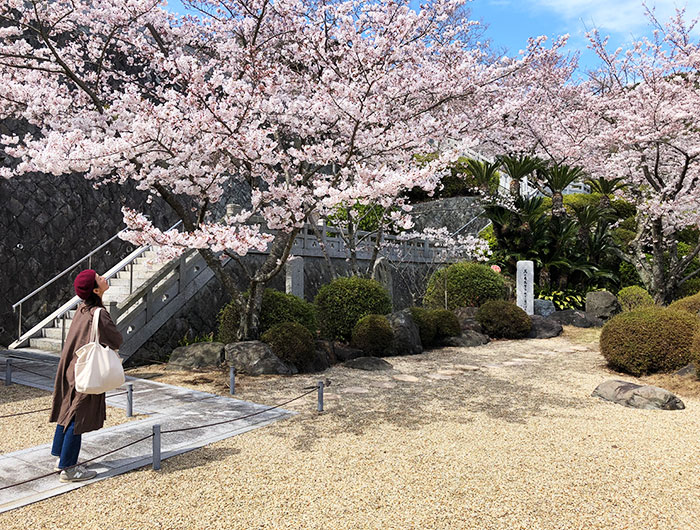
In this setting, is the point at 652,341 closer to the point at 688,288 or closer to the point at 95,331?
the point at 95,331

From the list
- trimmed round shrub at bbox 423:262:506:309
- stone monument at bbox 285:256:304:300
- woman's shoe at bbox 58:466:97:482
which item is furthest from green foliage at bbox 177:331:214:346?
trimmed round shrub at bbox 423:262:506:309

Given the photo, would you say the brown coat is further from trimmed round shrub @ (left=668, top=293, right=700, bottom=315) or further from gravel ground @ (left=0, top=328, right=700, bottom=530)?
trimmed round shrub @ (left=668, top=293, right=700, bottom=315)

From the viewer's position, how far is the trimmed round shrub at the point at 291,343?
884 centimetres

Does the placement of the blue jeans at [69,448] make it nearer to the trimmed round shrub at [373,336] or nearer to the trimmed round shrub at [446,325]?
the trimmed round shrub at [373,336]

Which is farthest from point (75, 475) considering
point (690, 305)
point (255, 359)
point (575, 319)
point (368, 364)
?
point (575, 319)

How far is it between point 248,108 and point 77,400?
4549mm

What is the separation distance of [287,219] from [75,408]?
451cm

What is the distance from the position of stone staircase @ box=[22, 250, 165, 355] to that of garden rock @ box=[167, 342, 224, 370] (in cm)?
161

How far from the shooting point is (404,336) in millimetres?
11320

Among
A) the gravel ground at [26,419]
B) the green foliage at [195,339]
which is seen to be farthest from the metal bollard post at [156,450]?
the green foliage at [195,339]

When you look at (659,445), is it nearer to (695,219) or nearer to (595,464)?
(595,464)

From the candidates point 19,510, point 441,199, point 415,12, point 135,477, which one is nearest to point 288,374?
point 135,477

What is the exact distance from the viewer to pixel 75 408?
4.10 m

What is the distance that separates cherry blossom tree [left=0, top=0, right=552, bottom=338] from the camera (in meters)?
7.02
